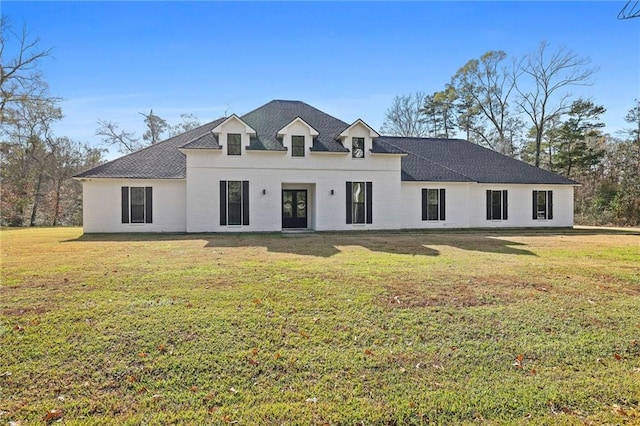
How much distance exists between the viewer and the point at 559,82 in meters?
35.3

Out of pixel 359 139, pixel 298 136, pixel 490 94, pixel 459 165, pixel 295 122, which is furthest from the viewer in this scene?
pixel 490 94

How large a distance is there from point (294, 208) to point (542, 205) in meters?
15.5

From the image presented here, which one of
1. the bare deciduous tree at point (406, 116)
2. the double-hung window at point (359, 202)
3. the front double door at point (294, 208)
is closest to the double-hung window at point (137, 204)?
the front double door at point (294, 208)

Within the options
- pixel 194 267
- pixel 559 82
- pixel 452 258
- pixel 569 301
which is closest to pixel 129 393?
pixel 194 267

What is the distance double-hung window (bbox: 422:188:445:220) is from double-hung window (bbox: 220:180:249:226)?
9.95 meters

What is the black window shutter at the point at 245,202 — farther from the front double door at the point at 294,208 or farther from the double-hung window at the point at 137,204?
the double-hung window at the point at 137,204

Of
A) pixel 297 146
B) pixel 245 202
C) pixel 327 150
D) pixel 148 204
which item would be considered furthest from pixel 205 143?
pixel 327 150

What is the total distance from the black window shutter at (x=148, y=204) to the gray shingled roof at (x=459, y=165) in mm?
12299

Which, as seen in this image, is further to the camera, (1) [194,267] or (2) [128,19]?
(2) [128,19]

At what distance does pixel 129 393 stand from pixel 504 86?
43879 mm

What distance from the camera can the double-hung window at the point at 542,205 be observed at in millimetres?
23281

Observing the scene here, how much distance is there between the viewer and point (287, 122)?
826 inches

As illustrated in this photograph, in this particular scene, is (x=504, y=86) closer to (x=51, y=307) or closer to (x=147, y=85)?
(x=147, y=85)

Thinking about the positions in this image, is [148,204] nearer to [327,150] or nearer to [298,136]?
[298,136]
